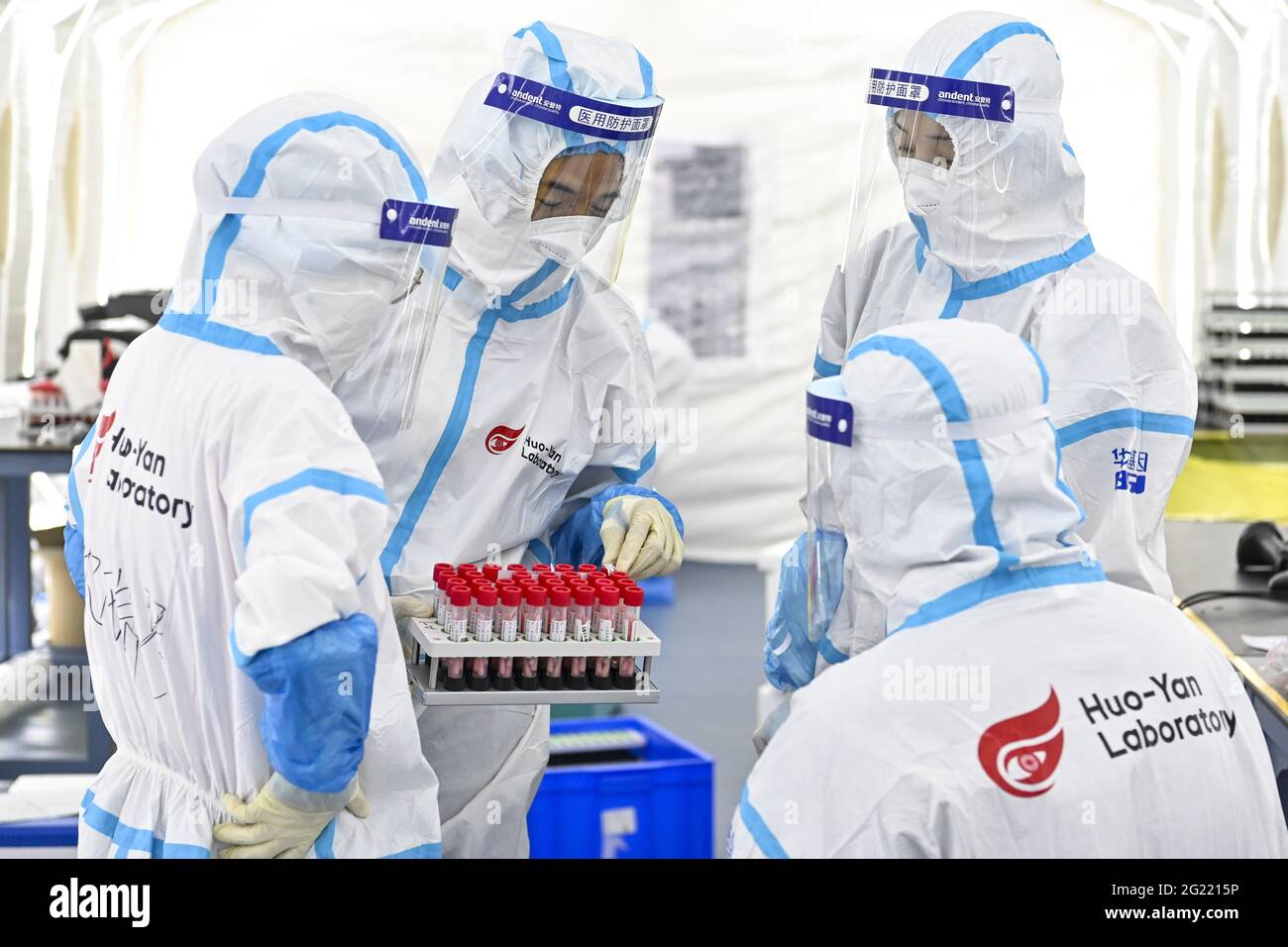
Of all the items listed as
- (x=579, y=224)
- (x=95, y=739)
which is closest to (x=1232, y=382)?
(x=579, y=224)

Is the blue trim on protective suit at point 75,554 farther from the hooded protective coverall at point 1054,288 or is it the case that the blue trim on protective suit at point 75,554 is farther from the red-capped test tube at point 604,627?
the hooded protective coverall at point 1054,288

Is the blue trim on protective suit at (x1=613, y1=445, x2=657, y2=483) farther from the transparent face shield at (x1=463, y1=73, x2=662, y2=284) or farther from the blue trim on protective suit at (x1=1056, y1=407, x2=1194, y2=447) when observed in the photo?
the blue trim on protective suit at (x1=1056, y1=407, x2=1194, y2=447)

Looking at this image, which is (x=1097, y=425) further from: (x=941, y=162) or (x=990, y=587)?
(x=990, y=587)

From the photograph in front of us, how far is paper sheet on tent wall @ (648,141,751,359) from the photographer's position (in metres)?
7.02

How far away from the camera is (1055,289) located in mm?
2342

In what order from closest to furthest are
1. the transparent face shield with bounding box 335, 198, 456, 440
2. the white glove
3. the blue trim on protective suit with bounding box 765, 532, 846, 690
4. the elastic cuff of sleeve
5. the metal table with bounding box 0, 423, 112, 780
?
the elastic cuff of sleeve → the transparent face shield with bounding box 335, 198, 456, 440 → the blue trim on protective suit with bounding box 765, 532, 846, 690 → the white glove → the metal table with bounding box 0, 423, 112, 780

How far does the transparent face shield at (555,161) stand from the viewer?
2164 millimetres

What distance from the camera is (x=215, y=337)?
5.28 ft

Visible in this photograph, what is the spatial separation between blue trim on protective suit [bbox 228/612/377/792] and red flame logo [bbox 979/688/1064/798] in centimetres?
68

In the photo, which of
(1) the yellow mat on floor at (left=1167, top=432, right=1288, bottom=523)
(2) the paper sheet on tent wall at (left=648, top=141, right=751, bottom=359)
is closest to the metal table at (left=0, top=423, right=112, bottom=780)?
(2) the paper sheet on tent wall at (left=648, top=141, right=751, bottom=359)

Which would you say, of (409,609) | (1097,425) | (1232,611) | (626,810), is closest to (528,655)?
(409,609)

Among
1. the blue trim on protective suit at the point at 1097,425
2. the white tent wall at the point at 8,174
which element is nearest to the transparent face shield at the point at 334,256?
the blue trim on protective suit at the point at 1097,425

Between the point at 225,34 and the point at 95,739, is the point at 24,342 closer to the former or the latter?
the point at 225,34
